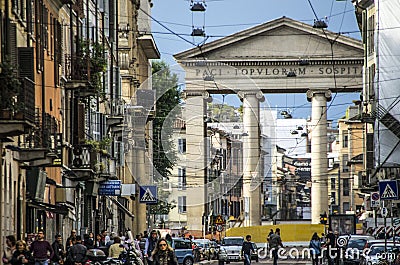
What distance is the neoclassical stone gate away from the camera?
274 feet

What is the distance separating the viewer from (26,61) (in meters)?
28.3

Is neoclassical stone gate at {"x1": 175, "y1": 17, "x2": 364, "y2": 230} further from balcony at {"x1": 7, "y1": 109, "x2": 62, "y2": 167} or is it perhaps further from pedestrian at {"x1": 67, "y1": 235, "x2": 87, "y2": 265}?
pedestrian at {"x1": 67, "y1": 235, "x2": 87, "y2": 265}

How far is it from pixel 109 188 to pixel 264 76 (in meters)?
41.4

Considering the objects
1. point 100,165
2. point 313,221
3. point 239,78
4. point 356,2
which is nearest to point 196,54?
point 239,78

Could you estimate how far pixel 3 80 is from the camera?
23312 mm

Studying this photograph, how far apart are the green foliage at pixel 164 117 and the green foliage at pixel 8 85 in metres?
58.0

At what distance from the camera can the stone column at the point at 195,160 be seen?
85.6 meters

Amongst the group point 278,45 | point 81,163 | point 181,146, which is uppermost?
point 278,45

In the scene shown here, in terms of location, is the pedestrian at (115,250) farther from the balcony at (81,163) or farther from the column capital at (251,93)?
the column capital at (251,93)

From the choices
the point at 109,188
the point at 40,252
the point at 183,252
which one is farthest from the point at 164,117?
the point at 40,252

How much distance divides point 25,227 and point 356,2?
134ft

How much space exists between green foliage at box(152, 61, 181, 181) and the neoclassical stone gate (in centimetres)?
178

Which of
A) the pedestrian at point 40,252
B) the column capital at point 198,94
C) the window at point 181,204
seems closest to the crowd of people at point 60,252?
the pedestrian at point 40,252

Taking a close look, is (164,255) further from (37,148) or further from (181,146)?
(181,146)
